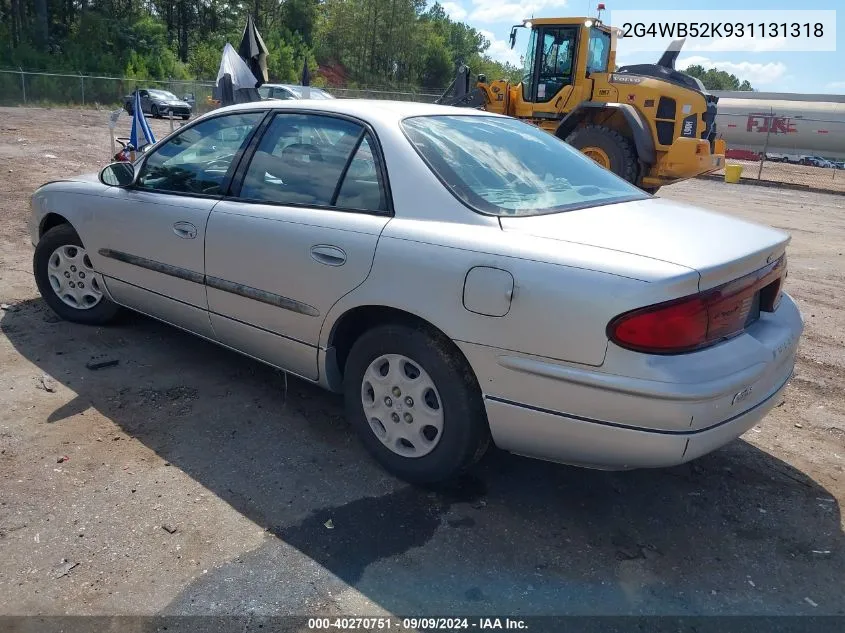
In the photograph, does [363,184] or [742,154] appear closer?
[363,184]

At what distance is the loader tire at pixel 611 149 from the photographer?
12516mm

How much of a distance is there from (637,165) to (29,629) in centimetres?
1229

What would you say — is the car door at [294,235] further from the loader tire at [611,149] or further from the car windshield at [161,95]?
the car windshield at [161,95]

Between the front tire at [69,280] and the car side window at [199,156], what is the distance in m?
0.86

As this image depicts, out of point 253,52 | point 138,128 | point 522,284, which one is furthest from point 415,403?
point 253,52

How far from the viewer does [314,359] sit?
338 centimetres

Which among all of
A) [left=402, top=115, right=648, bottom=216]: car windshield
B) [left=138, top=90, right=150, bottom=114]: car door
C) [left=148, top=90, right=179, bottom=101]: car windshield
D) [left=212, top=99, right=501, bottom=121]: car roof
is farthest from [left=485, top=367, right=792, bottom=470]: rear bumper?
[left=148, top=90, right=179, bottom=101]: car windshield

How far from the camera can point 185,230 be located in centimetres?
384

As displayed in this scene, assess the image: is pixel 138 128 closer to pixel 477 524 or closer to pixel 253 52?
pixel 253 52

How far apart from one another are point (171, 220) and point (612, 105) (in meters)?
10.3

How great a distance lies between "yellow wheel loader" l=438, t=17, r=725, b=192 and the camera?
12516mm

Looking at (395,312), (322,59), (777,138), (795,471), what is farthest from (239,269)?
(322,59)

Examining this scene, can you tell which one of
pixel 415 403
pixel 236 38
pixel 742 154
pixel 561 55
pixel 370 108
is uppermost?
pixel 236 38

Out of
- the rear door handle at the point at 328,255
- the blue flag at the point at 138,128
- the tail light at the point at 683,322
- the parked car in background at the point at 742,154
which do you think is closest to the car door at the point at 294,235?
the rear door handle at the point at 328,255
